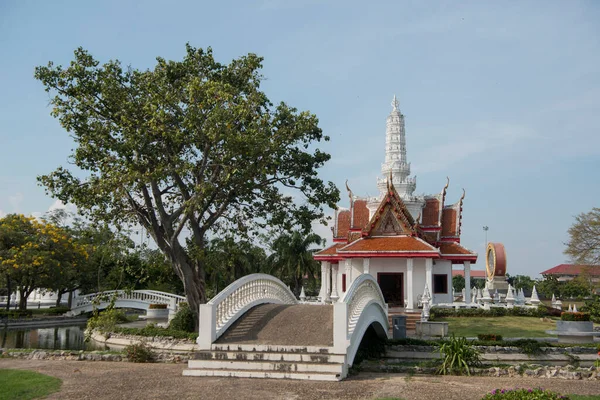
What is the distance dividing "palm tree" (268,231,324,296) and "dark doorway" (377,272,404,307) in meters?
13.3

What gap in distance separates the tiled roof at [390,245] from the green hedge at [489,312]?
11.9 ft

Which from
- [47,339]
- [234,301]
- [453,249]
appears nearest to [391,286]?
[453,249]

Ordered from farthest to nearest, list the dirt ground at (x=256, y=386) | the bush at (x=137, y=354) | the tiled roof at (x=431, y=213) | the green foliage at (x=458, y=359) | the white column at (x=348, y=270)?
the tiled roof at (x=431, y=213), the white column at (x=348, y=270), the bush at (x=137, y=354), the green foliage at (x=458, y=359), the dirt ground at (x=256, y=386)

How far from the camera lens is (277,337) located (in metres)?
12.8

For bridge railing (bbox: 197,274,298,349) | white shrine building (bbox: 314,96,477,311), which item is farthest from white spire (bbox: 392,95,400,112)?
bridge railing (bbox: 197,274,298,349)

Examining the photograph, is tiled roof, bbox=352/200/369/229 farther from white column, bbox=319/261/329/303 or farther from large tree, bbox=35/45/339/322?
large tree, bbox=35/45/339/322

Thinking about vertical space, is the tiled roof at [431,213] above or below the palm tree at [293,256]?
above

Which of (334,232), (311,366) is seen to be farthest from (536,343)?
(334,232)

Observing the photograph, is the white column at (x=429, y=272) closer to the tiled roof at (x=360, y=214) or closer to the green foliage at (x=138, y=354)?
the tiled roof at (x=360, y=214)

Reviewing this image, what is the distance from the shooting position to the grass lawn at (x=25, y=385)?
30.9 ft

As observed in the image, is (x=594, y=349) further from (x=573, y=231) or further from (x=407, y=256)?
(x=573, y=231)

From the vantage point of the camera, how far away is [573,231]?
121 ft

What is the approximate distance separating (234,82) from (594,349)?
587 inches

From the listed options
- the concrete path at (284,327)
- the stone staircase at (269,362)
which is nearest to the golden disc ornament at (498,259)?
the concrete path at (284,327)
